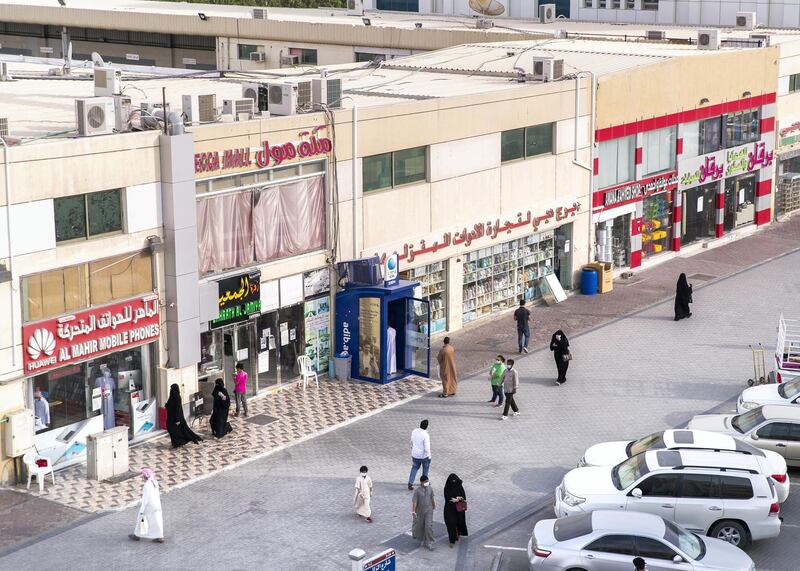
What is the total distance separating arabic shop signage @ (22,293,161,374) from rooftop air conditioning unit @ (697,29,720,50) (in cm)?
2896

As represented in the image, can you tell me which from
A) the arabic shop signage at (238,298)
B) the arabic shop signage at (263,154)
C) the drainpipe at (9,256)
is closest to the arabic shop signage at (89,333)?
the drainpipe at (9,256)

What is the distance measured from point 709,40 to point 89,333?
102 ft

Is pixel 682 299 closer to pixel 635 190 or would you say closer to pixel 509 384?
pixel 635 190

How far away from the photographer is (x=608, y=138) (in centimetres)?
4281

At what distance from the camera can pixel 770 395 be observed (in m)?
29.5

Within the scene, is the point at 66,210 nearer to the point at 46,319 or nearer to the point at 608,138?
the point at 46,319

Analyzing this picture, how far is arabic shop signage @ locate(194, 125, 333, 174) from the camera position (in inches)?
1161

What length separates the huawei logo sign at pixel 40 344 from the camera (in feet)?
85.7

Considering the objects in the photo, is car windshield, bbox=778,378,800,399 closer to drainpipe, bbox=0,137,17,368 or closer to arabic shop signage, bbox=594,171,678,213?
arabic shop signage, bbox=594,171,678,213


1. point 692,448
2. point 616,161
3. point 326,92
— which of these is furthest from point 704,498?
point 616,161

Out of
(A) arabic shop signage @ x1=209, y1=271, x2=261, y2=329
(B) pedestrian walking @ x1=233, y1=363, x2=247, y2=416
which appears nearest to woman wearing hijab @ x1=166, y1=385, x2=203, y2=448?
(B) pedestrian walking @ x1=233, y1=363, x2=247, y2=416

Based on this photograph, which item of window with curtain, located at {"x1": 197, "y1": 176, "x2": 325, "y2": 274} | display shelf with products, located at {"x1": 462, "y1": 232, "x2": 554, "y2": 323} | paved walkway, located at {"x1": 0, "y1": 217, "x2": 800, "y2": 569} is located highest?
window with curtain, located at {"x1": 197, "y1": 176, "x2": 325, "y2": 274}

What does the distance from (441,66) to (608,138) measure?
6716 mm

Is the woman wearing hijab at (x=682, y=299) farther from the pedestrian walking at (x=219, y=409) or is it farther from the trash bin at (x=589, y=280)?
the pedestrian walking at (x=219, y=409)
